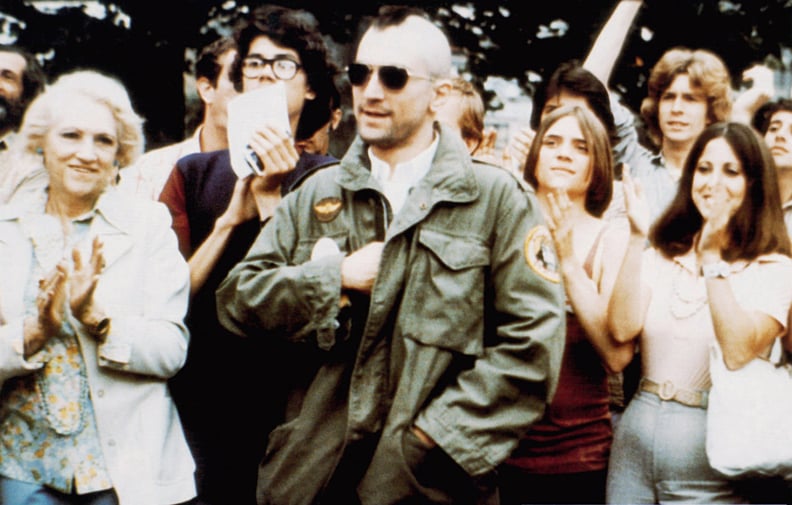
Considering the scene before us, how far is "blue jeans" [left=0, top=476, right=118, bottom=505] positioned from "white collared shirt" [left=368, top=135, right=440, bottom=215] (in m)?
1.22

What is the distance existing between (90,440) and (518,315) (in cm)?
136

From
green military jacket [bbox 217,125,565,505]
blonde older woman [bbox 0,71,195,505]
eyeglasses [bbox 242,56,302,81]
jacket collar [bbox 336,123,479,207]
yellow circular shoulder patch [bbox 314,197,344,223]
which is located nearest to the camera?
green military jacket [bbox 217,125,565,505]

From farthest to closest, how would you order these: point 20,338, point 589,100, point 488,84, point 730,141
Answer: point 488,84 → point 589,100 → point 730,141 → point 20,338

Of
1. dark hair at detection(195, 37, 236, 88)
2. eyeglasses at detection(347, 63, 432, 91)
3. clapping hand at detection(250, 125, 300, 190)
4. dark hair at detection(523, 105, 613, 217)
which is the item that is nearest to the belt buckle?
dark hair at detection(523, 105, 613, 217)

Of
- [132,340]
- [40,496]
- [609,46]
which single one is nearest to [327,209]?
[132,340]

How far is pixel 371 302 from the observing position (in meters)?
2.98

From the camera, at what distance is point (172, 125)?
749cm

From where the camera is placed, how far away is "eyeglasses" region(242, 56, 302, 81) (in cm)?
384

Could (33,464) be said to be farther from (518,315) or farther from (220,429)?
(518,315)

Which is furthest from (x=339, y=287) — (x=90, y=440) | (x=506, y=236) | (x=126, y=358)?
(x=90, y=440)

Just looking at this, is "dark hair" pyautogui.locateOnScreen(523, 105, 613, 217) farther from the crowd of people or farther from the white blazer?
the white blazer

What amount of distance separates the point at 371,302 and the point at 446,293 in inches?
8.0

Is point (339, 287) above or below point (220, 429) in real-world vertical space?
above

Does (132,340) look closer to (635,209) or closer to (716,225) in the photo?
(635,209)
